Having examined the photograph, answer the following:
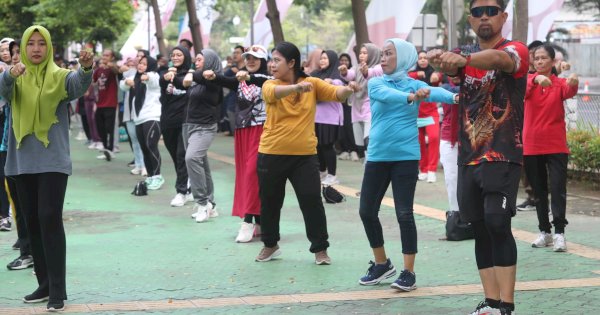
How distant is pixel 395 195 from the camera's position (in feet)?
24.5

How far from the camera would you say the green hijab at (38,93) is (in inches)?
269

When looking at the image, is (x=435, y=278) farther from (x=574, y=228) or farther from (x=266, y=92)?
(x=574, y=228)

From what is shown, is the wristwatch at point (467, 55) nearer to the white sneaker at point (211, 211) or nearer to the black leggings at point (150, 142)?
the white sneaker at point (211, 211)

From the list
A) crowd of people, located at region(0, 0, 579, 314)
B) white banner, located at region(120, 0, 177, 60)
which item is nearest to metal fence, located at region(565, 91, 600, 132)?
crowd of people, located at region(0, 0, 579, 314)

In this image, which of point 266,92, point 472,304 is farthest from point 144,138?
point 472,304

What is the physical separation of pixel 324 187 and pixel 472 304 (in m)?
5.67

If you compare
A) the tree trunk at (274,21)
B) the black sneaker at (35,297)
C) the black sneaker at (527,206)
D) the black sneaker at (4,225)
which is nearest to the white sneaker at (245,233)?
the black sneaker at (4,225)

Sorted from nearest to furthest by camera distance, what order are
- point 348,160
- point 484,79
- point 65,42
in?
point 484,79, point 348,160, point 65,42

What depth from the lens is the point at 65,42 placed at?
35281 mm

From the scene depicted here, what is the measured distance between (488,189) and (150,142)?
28.0ft

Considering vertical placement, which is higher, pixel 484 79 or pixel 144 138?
pixel 484 79

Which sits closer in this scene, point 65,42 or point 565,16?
point 65,42

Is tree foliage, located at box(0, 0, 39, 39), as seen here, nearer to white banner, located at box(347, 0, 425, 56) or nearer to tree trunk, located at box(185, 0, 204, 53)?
tree trunk, located at box(185, 0, 204, 53)

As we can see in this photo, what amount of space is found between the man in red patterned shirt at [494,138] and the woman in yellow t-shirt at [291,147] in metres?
2.07
